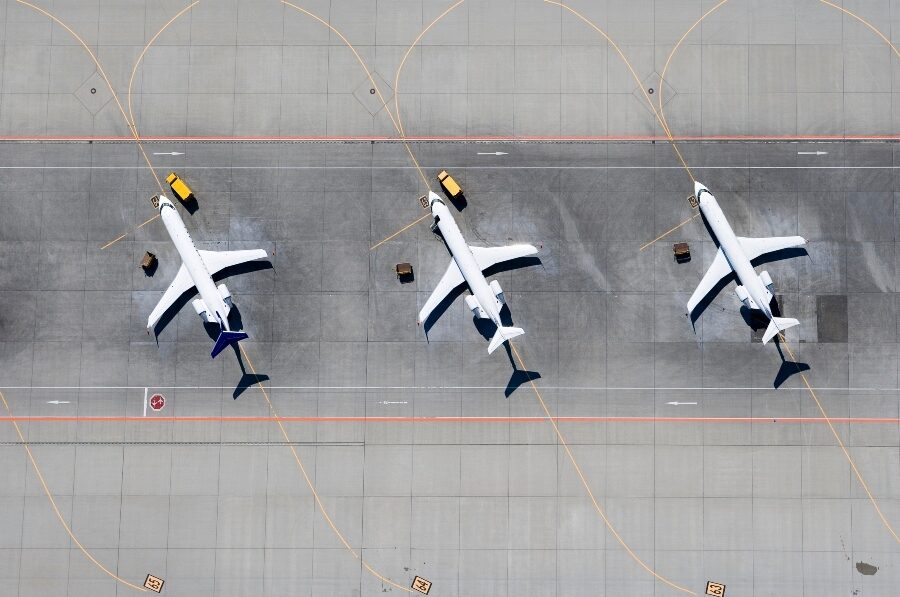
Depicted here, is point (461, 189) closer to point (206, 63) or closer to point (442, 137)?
point (442, 137)

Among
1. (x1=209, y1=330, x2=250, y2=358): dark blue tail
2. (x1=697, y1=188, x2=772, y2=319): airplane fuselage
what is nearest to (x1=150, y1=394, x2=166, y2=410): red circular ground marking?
(x1=209, y1=330, x2=250, y2=358): dark blue tail

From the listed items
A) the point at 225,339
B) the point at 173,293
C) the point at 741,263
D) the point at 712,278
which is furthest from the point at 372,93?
the point at 741,263

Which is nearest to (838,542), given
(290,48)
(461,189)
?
(461,189)

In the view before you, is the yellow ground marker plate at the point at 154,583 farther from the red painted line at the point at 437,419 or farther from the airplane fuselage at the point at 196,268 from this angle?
the airplane fuselage at the point at 196,268

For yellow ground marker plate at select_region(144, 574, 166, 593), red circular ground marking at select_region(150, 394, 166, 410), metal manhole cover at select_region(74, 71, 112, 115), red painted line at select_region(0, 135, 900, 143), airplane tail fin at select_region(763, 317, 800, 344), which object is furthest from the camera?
metal manhole cover at select_region(74, 71, 112, 115)

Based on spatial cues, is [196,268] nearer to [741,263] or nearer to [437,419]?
[437,419]

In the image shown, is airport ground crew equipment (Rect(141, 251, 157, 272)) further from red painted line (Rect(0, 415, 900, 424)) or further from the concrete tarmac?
red painted line (Rect(0, 415, 900, 424))
